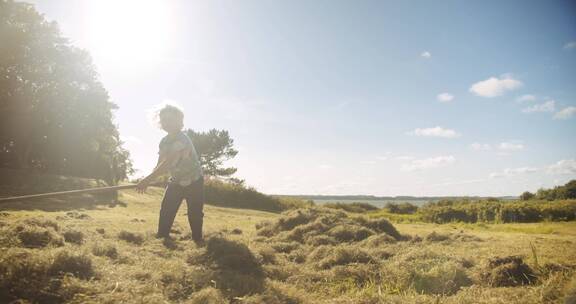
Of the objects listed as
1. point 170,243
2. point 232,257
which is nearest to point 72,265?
point 232,257

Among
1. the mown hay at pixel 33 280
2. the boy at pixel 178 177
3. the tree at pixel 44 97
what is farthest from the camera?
the tree at pixel 44 97

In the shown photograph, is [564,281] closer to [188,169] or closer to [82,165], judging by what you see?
[188,169]

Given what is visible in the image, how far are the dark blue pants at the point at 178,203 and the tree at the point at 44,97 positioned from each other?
16.4m

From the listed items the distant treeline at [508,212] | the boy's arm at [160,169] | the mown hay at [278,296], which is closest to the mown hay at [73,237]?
the boy's arm at [160,169]

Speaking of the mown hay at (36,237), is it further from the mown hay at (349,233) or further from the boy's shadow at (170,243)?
the mown hay at (349,233)

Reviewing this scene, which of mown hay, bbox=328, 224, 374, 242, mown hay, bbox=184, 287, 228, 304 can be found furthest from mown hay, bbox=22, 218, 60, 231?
mown hay, bbox=328, 224, 374, 242

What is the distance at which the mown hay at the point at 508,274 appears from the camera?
3816mm

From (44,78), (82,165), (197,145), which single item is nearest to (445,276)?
(44,78)

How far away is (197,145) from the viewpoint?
4300 cm

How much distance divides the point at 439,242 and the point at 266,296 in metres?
5.11

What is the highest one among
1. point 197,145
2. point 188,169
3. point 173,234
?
point 197,145

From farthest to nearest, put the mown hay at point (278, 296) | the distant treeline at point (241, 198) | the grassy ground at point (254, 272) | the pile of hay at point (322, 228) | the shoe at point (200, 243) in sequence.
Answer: the distant treeline at point (241, 198) → the pile of hay at point (322, 228) → the shoe at point (200, 243) → the mown hay at point (278, 296) → the grassy ground at point (254, 272)

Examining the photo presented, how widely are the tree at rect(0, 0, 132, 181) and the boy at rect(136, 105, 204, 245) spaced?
647 inches

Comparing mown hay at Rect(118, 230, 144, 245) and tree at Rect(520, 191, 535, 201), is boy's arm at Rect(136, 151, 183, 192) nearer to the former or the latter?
mown hay at Rect(118, 230, 144, 245)
